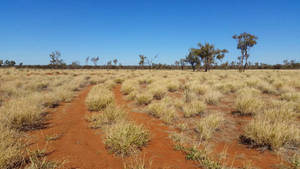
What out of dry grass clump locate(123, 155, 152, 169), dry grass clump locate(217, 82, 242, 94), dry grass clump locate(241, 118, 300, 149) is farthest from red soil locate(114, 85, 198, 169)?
dry grass clump locate(217, 82, 242, 94)

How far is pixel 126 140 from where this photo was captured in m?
2.87

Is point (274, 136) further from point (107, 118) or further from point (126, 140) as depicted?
point (107, 118)

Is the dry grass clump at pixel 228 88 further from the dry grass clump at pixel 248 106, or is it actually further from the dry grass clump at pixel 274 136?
the dry grass clump at pixel 274 136

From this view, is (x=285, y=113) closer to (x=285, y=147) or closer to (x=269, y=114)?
(x=269, y=114)

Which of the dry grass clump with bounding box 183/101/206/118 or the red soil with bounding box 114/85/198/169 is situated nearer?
the red soil with bounding box 114/85/198/169

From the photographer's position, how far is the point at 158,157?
2695 mm

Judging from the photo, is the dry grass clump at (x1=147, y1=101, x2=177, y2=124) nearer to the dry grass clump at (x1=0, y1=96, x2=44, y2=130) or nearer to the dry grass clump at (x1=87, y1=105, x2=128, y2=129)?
the dry grass clump at (x1=87, y1=105, x2=128, y2=129)

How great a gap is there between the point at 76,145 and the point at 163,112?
9.95 feet

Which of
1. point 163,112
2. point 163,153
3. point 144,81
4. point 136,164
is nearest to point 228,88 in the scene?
point 163,112

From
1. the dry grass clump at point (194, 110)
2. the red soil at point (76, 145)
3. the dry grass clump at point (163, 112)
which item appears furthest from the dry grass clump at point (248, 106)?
the red soil at point (76, 145)

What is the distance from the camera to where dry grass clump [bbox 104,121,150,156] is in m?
2.80

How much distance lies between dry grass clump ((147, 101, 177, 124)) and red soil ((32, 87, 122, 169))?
2.27 m

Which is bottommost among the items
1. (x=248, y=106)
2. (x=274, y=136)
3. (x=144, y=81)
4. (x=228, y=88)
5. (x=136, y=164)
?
(x=136, y=164)

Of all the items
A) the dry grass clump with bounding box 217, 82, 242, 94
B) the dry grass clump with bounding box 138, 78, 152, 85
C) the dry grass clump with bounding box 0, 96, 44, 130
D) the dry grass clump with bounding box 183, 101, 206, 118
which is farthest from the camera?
the dry grass clump with bounding box 138, 78, 152, 85
